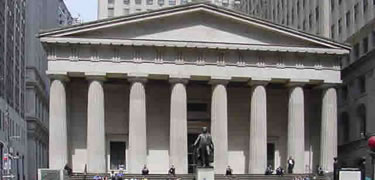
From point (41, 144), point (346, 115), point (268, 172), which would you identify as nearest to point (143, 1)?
point (41, 144)

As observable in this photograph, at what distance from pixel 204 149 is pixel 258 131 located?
71.4 ft

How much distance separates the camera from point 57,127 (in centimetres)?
6831

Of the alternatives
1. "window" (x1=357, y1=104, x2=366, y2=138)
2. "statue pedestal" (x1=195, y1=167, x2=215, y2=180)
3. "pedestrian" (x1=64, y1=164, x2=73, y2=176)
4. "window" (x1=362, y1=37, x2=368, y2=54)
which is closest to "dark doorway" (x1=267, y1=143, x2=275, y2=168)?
"window" (x1=357, y1=104, x2=366, y2=138)

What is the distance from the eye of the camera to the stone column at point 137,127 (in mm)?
68438

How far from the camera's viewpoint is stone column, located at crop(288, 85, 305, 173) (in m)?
70.7

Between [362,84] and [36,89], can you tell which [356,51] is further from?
[36,89]

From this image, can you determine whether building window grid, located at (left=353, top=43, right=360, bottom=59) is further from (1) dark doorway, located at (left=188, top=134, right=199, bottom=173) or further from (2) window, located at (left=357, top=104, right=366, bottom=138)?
(1) dark doorway, located at (left=188, top=134, right=199, bottom=173)

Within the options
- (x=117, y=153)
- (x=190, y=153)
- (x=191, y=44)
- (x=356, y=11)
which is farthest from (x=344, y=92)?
(x=117, y=153)

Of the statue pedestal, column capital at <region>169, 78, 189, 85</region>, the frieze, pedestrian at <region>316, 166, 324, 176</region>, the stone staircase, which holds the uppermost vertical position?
the frieze

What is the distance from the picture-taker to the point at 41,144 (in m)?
120

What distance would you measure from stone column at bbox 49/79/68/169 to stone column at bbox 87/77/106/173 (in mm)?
2169

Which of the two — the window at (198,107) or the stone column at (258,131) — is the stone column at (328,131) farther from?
the window at (198,107)

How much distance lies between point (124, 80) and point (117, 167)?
8.43 m

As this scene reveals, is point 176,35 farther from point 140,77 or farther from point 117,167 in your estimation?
point 117,167
